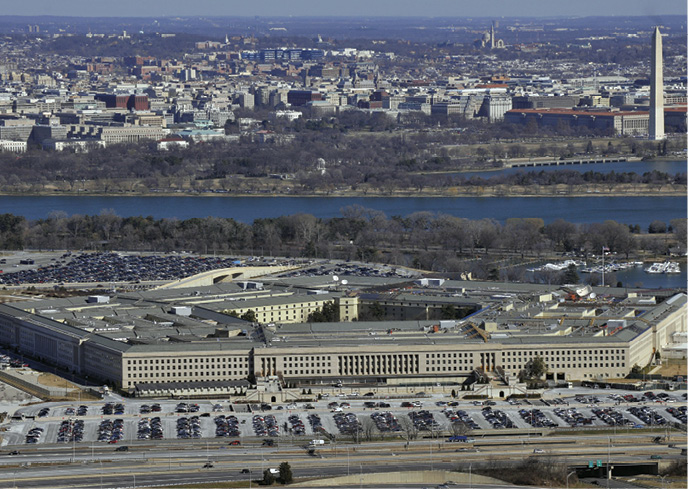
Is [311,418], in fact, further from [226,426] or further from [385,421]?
[226,426]

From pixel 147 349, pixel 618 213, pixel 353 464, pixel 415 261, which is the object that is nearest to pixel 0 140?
pixel 618 213

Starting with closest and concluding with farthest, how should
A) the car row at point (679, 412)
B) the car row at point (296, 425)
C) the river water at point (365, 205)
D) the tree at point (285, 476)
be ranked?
the tree at point (285, 476)
the car row at point (296, 425)
the car row at point (679, 412)
the river water at point (365, 205)

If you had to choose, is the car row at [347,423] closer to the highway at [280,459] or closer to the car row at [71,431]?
the highway at [280,459]

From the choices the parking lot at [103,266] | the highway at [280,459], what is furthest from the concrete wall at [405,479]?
the parking lot at [103,266]

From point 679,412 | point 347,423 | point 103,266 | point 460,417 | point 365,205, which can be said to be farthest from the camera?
point 365,205

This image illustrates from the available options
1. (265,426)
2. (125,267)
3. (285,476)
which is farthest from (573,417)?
(125,267)
